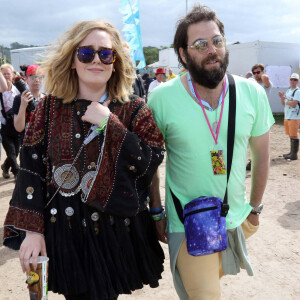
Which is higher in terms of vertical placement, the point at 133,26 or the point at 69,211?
the point at 133,26

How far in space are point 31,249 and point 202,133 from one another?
3.47 feet

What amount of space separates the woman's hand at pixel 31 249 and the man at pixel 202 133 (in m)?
0.68

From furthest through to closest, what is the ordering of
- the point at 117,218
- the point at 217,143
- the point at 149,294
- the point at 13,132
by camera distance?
the point at 13,132 → the point at 149,294 → the point at 217,143 → the point at 117,218

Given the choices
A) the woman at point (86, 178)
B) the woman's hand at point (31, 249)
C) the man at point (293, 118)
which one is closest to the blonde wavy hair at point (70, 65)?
the woman at point (86, 178)

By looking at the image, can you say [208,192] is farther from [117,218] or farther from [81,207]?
[81,207]

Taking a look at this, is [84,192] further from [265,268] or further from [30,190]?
[265,268]

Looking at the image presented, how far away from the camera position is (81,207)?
69.3 inches

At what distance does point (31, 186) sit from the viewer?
1.72m

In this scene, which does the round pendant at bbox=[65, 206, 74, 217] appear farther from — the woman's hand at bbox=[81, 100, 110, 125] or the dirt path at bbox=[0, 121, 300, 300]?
the dirt path at bbox=[0, 121, 300, 300]

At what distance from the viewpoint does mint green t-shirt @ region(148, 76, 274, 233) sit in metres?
1.95

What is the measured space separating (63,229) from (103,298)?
0.40 meters

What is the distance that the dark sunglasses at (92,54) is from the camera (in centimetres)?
175

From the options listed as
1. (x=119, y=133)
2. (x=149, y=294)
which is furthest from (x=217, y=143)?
(x=149, y=294)

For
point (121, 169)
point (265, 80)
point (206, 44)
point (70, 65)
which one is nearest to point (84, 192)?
point (121, 169)
